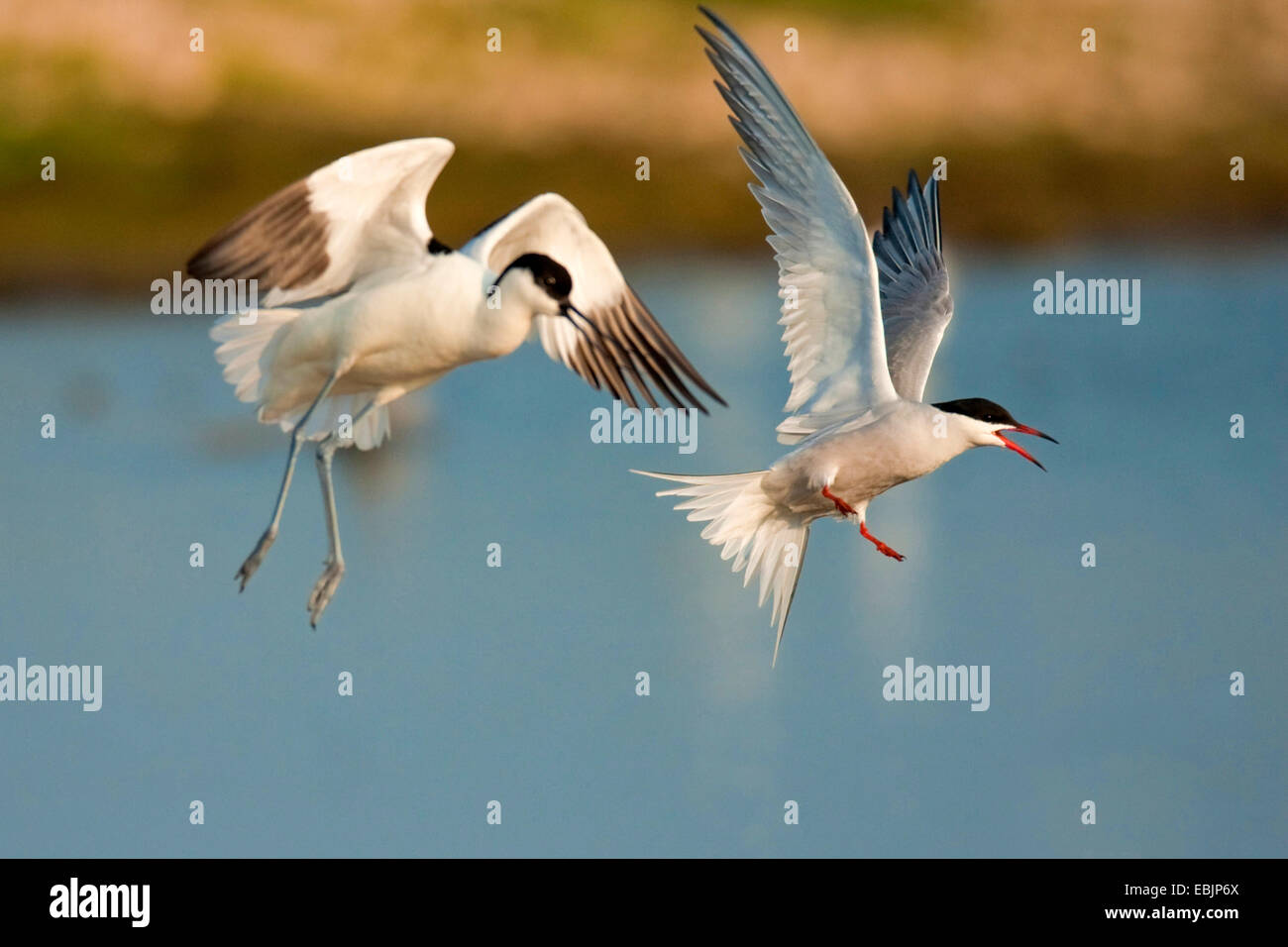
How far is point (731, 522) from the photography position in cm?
889

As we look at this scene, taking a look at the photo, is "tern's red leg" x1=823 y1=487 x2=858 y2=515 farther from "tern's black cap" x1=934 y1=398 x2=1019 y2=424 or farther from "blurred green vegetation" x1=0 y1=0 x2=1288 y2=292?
"blurred green vegetation" x1=0 y1=0 x2=1288 y2=292

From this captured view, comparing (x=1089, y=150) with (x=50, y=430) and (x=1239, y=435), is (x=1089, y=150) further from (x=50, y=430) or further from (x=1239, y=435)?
(x=50, y=430)

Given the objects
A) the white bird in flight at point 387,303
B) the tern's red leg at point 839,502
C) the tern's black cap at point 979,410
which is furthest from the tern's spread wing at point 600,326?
the tern's black cap at point 979,410

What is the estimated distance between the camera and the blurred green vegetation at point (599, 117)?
23316 millimetres

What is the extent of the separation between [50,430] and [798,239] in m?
12.2

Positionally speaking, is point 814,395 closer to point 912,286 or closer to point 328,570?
point 912,286

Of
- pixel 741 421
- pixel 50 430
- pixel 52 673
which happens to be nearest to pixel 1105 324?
pixel 741 421

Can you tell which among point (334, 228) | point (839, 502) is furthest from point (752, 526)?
point (334, 228)

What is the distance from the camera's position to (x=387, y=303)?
8.41 meters

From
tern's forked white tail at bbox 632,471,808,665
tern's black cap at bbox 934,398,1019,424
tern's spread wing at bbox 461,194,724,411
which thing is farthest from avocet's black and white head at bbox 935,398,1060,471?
tern's spread wing at bbox 461,194,724,411

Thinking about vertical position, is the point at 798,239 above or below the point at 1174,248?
below

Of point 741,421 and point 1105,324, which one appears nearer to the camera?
point 741,421

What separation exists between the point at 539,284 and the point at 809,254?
108cm

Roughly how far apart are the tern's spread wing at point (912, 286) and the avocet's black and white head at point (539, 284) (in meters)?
1.79
